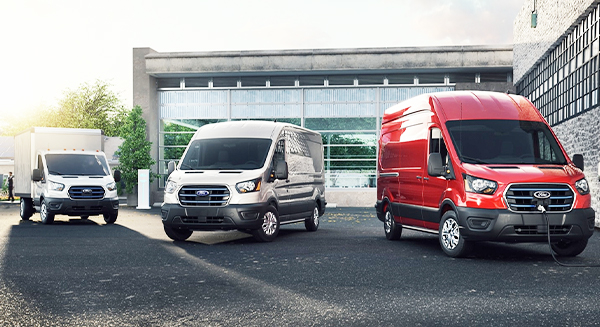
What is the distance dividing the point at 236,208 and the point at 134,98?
74.7ft

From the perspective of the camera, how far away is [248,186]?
505 inches

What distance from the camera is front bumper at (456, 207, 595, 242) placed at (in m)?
10.1

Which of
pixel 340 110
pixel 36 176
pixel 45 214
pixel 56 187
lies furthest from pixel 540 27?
pixel 45 214

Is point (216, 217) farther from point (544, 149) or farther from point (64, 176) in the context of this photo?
point (64, 176)

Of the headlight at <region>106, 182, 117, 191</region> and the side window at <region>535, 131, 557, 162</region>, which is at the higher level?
the side window at <region>535, 131, 557, 162</region>

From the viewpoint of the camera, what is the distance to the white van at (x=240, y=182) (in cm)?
1268

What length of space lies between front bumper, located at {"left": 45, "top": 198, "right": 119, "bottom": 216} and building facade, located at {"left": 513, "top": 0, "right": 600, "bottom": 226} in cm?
1330

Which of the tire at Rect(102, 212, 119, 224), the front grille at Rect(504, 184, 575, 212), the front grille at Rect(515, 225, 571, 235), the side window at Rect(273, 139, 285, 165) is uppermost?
the side window at Rect(273, 139, 285, 165)

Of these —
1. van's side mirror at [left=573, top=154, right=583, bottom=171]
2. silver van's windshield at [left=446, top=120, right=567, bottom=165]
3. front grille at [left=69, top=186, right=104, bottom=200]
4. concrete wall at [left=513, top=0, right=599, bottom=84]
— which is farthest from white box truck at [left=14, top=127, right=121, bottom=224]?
concrete wall at [left=513, top=0, right=599, bottom=84]

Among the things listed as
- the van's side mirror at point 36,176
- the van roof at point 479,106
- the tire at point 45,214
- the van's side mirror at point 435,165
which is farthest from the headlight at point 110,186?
the van's side mirror at point 435,165

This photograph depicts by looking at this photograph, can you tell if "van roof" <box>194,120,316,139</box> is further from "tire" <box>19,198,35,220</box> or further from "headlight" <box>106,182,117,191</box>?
"tire" <box>19,198,35,220</box>

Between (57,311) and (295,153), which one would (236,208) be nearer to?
(295,153)

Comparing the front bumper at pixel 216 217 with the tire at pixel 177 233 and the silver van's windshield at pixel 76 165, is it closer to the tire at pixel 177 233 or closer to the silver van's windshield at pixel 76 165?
the tire at pixel 177 233

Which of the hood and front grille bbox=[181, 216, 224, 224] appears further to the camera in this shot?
the hood
